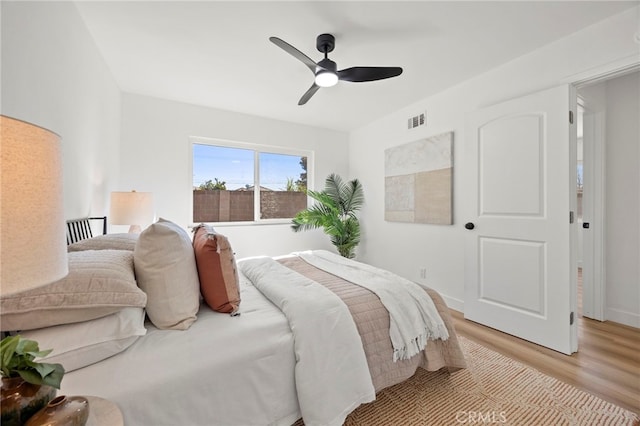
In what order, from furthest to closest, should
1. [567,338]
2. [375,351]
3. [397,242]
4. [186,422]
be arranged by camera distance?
[397,242] < [567,338] < [375,351] < [186,422]

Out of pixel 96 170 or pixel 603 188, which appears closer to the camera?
pixel 96 170

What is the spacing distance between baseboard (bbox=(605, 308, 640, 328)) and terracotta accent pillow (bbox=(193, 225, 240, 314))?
3443 millimetres

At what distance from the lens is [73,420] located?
600 millimetres

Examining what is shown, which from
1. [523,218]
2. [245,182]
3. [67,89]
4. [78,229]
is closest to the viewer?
[67,89]

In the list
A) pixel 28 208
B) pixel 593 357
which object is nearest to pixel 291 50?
pixel 28 208

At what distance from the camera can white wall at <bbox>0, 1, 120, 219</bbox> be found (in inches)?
46.4

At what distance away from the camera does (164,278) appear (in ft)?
3.85

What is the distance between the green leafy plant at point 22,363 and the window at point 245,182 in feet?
10.4

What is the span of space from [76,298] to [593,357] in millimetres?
3094

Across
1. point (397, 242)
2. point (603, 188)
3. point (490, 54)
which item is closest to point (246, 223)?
point (397, 242)

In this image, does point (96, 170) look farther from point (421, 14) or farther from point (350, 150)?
point (350, 150)

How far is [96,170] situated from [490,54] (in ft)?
11.4

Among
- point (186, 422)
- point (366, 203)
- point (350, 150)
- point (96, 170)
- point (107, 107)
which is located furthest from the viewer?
point (350, 150)

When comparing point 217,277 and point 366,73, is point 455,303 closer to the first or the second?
point 366,73
